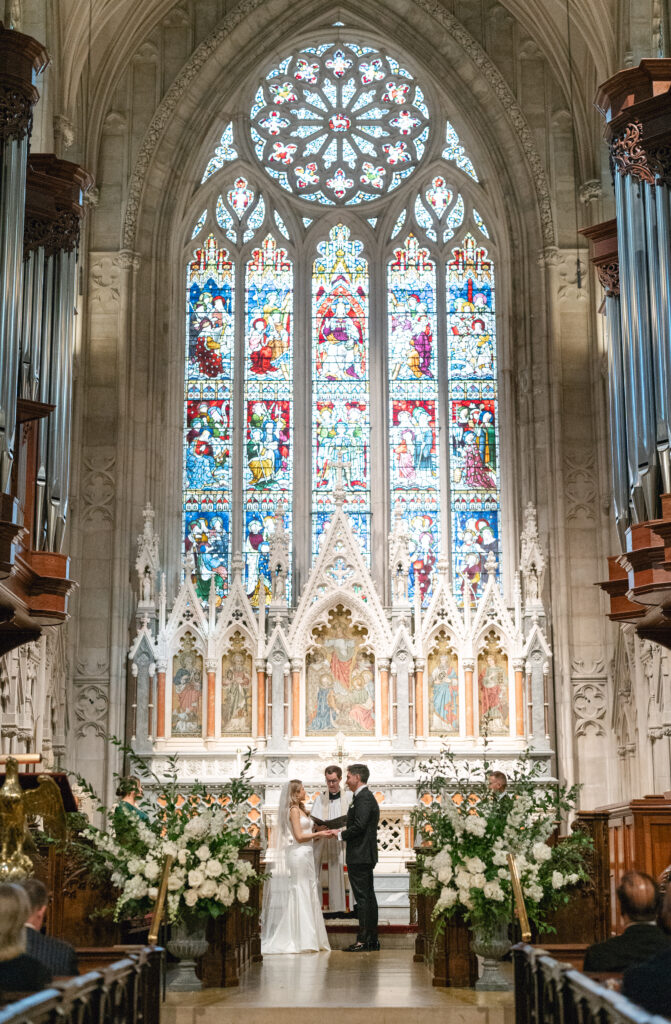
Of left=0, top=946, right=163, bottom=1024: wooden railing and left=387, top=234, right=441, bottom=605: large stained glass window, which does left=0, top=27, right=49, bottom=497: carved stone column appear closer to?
left=0, top=946, right=163, bottom=1024: wooden railing

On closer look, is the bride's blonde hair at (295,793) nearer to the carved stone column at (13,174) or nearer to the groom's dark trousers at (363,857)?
the groom's dark trousers at (363,857)

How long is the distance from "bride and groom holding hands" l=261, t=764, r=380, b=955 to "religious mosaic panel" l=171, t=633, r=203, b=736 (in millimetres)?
4488

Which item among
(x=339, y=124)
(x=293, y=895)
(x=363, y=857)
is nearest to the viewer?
(x=363, y=857)

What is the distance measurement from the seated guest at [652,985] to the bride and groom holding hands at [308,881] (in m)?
6.72

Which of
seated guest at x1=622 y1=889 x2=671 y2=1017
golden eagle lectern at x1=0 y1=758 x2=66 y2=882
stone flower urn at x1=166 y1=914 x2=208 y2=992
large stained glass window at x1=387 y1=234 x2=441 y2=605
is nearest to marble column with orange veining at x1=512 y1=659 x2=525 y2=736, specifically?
large stained glass window at x1=387 y1=234 x2=441 y2=605

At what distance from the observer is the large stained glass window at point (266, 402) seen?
18703 millimetres

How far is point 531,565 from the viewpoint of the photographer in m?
17.3

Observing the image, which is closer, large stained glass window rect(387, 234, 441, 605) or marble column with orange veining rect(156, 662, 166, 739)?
marble column with orange veining rect(156, 662, 166, 739)

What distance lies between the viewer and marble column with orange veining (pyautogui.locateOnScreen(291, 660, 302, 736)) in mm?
16703

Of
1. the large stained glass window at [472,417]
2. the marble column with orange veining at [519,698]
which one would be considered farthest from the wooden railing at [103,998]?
the large stained glass window at [472,417]

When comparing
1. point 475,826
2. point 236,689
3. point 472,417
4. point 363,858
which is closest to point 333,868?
point 363,858

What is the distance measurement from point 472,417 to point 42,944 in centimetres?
1395

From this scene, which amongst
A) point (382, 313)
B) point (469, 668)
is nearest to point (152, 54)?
point (382, 313)

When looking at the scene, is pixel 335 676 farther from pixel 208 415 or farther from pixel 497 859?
pixel 497 859
